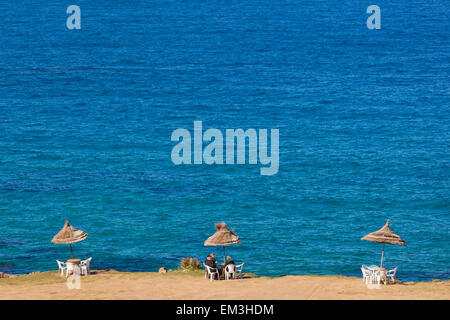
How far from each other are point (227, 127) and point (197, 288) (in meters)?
41.3

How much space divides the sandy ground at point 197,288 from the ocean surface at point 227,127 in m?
6.94

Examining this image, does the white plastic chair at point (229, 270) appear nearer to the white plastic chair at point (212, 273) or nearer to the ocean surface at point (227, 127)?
the white plastic chair at point (212, 273)

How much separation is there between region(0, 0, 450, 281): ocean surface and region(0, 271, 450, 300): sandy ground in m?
6.94

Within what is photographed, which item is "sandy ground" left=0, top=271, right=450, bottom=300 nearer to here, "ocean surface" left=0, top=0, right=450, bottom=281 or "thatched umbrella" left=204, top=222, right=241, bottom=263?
"thatched umbrella" left=204, top=222, right=241, bottom=263

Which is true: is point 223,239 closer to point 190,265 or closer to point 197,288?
point 197,288

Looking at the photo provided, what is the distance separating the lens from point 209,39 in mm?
103750

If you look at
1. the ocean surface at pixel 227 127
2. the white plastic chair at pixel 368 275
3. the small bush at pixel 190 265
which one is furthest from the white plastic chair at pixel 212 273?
the ocean surface at pixel 227 127

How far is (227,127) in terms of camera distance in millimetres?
66750

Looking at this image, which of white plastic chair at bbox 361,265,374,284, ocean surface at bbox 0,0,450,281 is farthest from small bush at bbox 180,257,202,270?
white plastic chair at bbox 361,265,374,284

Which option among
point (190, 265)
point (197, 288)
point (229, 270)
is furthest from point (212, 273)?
point (190, 265)

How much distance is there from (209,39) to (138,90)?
91.2 feet

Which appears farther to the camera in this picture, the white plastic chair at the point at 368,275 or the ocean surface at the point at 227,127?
the ocean surface at the point at 227,127

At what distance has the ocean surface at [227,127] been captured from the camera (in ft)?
128

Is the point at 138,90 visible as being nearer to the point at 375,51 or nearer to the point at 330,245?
the point at 375,51
